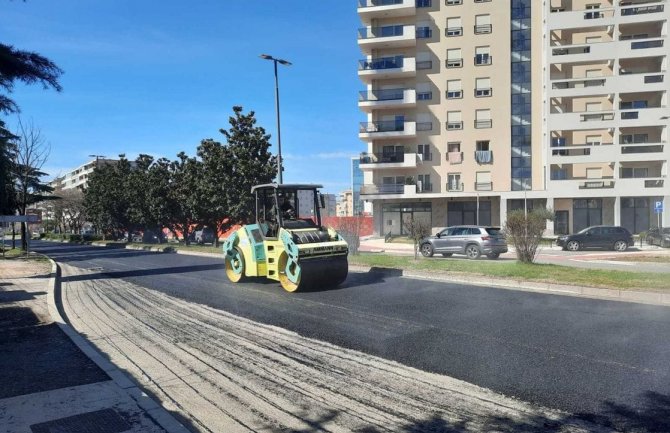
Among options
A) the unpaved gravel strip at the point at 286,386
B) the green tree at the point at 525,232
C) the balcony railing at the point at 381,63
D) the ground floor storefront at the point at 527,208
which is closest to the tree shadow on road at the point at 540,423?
the unpaved gravel strip at the point at 286,386

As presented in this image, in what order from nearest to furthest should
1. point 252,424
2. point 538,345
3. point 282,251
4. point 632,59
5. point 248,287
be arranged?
point 252,424
point 538,345
point 282,251
point 248,287
point 632,59

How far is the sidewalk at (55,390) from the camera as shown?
4281mm

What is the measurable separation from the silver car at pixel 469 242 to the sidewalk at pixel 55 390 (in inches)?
A: 679

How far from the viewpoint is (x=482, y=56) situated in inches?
1736

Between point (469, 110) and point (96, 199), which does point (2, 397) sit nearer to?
point (469, 110)

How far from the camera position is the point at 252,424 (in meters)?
4.34

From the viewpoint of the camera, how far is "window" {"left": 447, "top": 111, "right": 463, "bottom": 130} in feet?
146

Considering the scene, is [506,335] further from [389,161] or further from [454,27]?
[454,27]

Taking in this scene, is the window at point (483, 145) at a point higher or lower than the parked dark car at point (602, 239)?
higher

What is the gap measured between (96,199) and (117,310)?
4700 cm

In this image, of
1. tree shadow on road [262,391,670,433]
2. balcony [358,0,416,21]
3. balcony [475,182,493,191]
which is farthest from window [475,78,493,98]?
tree shadow on road [262,391,670,433]

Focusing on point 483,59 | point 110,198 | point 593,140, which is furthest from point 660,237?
point 110,198

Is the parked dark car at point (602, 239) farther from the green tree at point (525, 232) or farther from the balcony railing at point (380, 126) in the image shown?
the balcony railing at point (380, 126)

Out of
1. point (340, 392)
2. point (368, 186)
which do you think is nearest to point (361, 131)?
point (368, 186)
